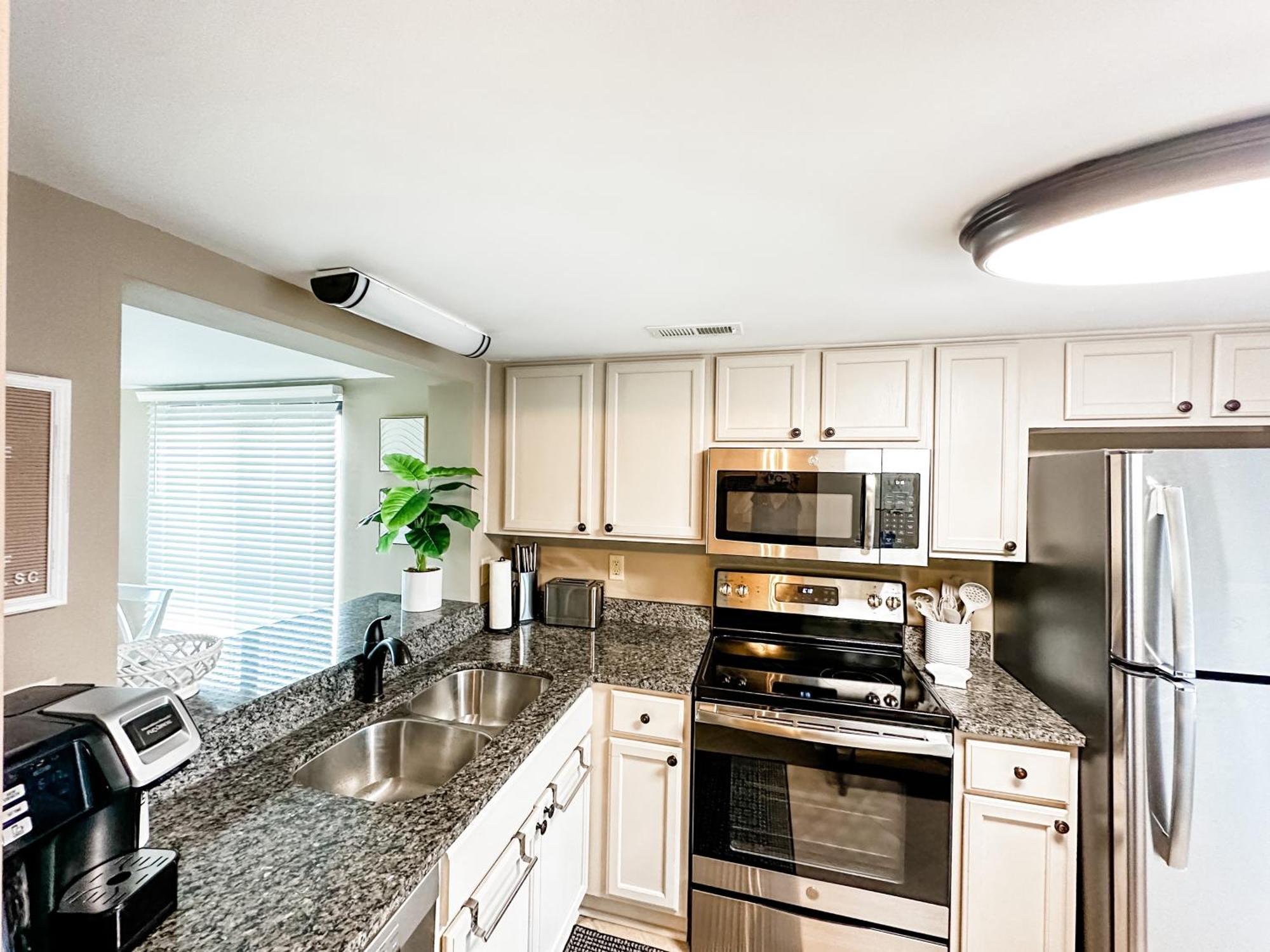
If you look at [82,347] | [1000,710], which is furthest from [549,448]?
[1000,710]

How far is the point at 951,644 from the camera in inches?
84.5

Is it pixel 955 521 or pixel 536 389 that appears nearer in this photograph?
pixel 955 521

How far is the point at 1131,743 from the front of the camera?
5.02 feet

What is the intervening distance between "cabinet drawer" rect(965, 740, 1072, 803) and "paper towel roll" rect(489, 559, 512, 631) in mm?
1782

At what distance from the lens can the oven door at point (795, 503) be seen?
2145 millimetres

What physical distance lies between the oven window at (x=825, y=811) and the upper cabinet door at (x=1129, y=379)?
1320 millimetres

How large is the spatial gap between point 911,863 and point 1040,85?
2033 mm

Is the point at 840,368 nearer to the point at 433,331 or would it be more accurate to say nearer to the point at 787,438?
the point at 787,438

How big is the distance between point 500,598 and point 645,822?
1063 millimetres

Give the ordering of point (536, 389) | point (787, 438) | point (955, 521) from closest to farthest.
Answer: point (955, 521) → point (787, 438) → point (536, 389)

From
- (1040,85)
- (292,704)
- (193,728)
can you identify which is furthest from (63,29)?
(292,704)

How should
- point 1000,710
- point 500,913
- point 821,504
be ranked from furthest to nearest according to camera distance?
point 821,504 → point 1000,710 → point 500,913

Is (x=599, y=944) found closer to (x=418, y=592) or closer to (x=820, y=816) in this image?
(x=820, y=816)

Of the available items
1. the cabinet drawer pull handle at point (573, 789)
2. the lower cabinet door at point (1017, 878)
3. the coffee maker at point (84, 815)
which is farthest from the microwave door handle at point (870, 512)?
the coffee maker at point (84, 815)
